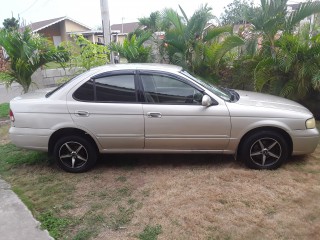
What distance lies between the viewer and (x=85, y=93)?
4648mm

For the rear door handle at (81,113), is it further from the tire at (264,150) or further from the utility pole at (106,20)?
the utility pole at (106,20)

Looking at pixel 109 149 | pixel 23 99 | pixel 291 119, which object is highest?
pixel 23 99

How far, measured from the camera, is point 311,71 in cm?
634

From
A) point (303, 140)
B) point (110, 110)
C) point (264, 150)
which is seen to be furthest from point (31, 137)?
point (303, 140)

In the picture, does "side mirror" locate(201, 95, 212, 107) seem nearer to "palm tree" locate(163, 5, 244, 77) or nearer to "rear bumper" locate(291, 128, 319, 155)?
"rear bumper" locate(291, 128, 319, 155)

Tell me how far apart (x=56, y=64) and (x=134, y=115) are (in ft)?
15.7

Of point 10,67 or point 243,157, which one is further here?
point 10,67

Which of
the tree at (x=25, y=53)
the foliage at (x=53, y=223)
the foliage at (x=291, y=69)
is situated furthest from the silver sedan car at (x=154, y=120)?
the tree at (x=25, y=53)

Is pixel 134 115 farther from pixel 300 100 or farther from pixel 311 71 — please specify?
pixel 300 100

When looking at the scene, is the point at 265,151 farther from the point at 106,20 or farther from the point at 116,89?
the point at 106,20

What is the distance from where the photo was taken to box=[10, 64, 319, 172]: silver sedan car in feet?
14.7

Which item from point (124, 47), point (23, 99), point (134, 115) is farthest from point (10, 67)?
point (134, 115)

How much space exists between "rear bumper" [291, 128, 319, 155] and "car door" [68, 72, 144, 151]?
2.11 m

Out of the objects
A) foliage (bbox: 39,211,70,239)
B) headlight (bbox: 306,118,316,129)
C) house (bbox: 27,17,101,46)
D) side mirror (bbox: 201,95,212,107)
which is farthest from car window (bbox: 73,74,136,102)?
house (bbox: 27,17,101,46)
